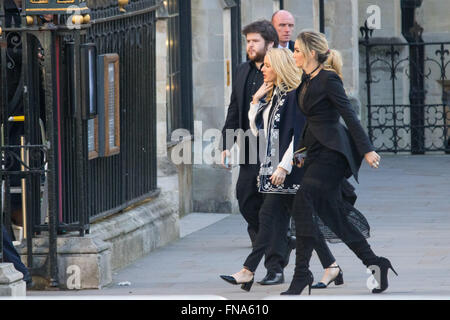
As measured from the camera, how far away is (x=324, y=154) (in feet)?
29.4

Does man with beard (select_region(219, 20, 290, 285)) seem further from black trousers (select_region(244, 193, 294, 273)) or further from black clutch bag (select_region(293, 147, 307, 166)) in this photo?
black clutch bag (select_region(293, 147, 307, 166))

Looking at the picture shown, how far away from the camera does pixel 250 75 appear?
10.3 metres

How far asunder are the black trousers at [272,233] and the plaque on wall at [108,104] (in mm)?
1580

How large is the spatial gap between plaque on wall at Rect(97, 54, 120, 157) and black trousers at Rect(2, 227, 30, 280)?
138cm

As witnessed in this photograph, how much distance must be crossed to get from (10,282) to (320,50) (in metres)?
2.57

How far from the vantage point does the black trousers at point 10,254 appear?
924 centimetres

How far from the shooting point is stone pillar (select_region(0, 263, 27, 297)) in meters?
8.52

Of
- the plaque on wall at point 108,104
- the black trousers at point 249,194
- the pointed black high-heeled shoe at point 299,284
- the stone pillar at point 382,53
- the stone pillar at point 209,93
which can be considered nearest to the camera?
the pointed black high-heeled shoe at point 299,284

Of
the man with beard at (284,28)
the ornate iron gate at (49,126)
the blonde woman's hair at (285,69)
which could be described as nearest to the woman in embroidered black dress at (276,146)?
the blonde woman's hair at (285,69)

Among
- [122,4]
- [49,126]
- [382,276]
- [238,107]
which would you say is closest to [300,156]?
[382,276]

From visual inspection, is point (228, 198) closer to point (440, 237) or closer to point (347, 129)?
point (440, 237)

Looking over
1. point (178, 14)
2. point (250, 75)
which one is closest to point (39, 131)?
point (250, 75)

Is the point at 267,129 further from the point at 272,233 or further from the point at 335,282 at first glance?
the point at 335,282

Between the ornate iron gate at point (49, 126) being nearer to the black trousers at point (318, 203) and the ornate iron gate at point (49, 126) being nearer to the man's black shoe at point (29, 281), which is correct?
the man's black shoe at point (29, 281)
